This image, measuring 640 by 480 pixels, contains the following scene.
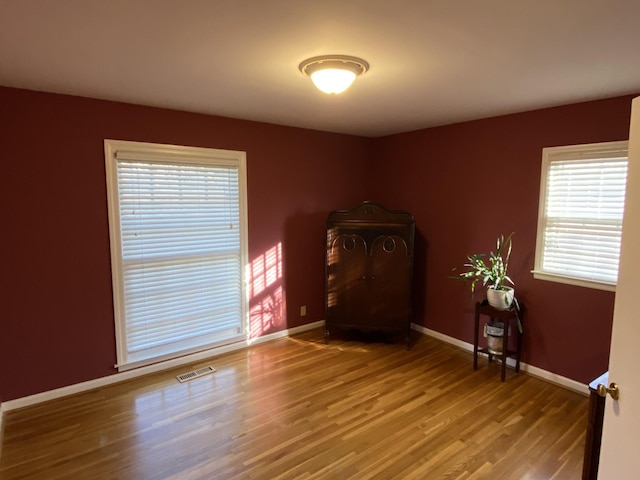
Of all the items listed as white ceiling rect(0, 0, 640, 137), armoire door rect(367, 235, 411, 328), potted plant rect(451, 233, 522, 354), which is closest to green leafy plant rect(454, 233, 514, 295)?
potted plant rect(451, 233, 522, 354)

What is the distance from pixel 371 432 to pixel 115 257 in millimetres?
2375

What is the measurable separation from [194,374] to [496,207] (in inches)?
125

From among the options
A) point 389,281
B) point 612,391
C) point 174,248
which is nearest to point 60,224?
point 174,248

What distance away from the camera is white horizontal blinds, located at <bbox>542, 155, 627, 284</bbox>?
8.98 ft

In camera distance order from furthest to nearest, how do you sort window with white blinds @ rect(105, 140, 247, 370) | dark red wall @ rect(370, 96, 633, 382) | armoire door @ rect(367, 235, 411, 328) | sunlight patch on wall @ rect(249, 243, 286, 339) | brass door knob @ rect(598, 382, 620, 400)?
sunlight patch on wall @ rect(249, 243, 286, 339), armoire door @ rect(367, 235, 411, 328), window with white blinds @ rect(105, 140, 247, 370), dark red wall @ rect(370, 96, 633, 382), brass door knob @ rect(598, 382, 620, 400)

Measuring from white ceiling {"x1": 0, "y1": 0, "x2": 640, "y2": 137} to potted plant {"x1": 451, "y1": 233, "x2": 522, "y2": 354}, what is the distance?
51.6 inches

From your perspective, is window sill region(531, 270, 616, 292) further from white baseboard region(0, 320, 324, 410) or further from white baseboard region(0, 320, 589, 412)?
white baseboard region(0, 320, 324, 410)

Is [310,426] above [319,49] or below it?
below

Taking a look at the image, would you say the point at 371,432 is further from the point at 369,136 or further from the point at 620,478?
the point at 369,136

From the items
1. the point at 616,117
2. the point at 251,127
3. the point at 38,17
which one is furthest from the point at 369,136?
the point at 38,17

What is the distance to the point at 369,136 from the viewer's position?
4.58 m

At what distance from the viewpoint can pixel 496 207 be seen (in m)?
3.47

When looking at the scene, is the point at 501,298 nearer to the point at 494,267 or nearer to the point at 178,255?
the point at 494,267

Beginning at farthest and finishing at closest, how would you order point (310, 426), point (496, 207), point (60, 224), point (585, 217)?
point (496, 207) → point (585, 217) → point (60, 224) → point (310, 426)
